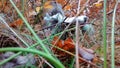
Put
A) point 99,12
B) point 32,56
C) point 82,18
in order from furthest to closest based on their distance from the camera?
point 99,12 < point 82,18 < point 32,56

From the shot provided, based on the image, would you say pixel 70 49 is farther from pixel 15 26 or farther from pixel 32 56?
pixel 15 26

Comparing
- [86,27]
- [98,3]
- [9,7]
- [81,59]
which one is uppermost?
[98,3]

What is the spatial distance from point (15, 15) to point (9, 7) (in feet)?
0.27

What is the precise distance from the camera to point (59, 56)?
1021 millimetres

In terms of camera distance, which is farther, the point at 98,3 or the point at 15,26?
the point at 98,3

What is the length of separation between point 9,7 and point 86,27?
0.43 m

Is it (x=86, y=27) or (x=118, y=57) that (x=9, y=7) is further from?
(x=118, y=57)

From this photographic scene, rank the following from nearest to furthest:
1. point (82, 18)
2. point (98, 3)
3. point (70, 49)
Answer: point (70, 49), point (82, 18), point (98, 3)

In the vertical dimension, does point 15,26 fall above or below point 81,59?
above

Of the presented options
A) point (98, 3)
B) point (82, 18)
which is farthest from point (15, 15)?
point (98, 3)

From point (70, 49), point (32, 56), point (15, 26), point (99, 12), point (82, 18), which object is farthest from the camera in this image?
point (99, 12)

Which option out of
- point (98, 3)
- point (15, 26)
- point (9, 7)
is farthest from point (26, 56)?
point (98, 3)

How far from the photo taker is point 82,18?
141 cm

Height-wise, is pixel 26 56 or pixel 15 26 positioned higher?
pixel 15 26
